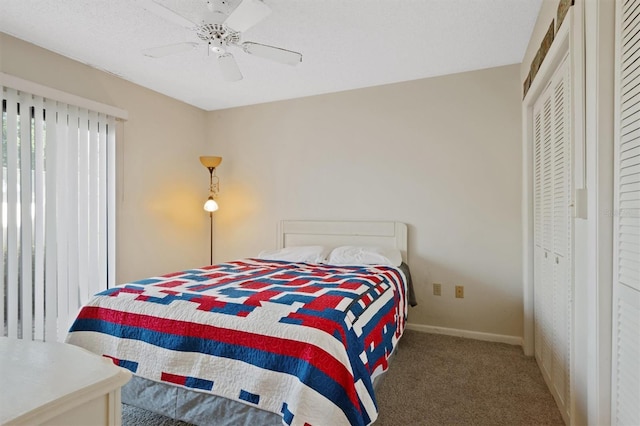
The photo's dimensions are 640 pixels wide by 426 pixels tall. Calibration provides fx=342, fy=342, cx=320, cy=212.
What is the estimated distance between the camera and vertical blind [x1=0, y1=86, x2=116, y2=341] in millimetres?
2395

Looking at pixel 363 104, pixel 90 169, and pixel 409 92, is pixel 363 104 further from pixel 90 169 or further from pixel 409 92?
pixel 90 169

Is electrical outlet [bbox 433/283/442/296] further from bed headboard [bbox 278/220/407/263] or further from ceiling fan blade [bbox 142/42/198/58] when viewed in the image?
ceiling fan blade [bbox 142/42/198/58]

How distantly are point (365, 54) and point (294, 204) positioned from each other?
1.71 meters

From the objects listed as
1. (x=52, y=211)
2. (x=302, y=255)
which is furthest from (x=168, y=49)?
(x=302, y=255)

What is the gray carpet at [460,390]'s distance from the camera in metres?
1.85

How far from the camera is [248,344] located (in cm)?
150

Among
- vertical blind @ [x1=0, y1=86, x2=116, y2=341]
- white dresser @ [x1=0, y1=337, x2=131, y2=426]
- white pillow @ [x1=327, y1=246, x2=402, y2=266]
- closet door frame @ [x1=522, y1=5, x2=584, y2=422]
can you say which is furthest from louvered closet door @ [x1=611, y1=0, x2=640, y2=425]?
vertical blind @ [x1=0, y1=86, x2=116, y2=341]

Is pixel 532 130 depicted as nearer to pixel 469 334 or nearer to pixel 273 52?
pixel 469 334

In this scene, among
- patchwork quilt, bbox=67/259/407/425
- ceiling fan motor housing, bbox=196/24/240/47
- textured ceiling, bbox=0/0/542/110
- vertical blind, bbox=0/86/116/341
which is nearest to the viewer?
patchwork quilt, bbox=67/259/407/425

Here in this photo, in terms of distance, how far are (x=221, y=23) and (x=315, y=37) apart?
0.74m

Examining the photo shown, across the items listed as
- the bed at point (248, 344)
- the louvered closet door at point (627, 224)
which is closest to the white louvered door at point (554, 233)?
the louvered closet door at point (627, 224)

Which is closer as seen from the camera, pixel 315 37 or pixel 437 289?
pixel 315 37

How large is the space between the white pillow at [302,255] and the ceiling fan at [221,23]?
1.69 metres

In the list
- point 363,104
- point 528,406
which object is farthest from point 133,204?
point 528,406
